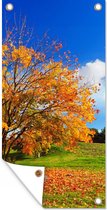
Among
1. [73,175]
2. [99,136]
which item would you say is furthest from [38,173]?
[99,136]

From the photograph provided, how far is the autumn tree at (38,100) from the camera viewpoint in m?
3.63

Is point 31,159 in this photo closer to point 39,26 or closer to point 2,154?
point 2,154

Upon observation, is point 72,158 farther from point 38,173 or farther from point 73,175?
point 38,173

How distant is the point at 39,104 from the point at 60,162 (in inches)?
17.2

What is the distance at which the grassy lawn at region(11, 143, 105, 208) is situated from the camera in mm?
3484

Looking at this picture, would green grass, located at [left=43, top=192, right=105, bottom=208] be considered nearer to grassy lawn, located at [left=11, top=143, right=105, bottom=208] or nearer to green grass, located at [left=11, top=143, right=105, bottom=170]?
grassy lawn, located at [left=11, top=143, right=105, bottom=208]

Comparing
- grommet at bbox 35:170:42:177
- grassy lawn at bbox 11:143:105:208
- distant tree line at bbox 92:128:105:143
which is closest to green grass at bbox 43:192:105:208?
grassy lawn at bbox 11:143:105:208

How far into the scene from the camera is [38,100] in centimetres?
367

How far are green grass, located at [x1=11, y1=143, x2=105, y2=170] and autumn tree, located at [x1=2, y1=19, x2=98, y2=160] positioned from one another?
5cm

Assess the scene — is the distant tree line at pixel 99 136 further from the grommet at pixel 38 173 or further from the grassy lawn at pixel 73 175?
the grommet at pixel 38 173

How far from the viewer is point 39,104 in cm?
368

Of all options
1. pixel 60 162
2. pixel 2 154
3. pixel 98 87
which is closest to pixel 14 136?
pixel 2 154

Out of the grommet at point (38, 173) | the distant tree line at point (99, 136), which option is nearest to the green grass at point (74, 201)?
the grommet at point (38, 173)

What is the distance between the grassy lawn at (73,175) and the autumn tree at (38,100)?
7 cm
